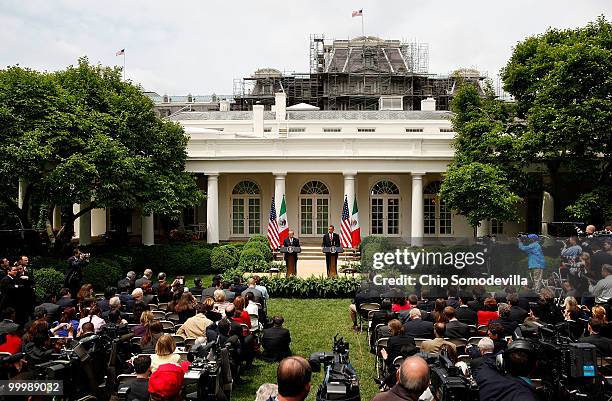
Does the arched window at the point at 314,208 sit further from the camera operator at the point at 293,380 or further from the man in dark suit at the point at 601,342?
the camera operator at the point at 293,380

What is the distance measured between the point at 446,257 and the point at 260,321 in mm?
4488

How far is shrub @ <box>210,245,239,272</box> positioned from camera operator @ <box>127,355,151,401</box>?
17789mm

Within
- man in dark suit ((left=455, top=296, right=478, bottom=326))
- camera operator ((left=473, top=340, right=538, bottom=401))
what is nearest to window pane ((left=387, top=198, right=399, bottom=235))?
man in dark suit ((left=455, top=296, right=478, bottom=326))

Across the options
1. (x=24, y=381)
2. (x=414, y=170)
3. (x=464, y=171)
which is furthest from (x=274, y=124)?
(x=24, y=381)

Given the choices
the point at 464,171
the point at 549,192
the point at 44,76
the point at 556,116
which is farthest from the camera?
the point at 549,192

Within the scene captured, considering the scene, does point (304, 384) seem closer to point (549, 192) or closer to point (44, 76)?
point (44, 76)

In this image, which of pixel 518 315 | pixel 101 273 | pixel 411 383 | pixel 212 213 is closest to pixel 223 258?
pixel 212 213

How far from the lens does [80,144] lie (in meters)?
19.6

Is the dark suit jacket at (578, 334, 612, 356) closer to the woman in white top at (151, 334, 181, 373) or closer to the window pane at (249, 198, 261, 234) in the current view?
the woman in white top at (151, 334, 181, 373)

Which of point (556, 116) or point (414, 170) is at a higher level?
point (556, 116)

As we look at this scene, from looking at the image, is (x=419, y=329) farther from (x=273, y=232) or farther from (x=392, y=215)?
(x=392, y=215)

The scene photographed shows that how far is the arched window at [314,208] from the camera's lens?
108ft

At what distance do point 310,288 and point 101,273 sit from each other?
7761 mm

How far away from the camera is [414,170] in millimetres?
29172
